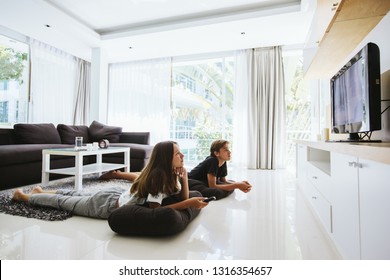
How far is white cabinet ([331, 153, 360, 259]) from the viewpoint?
923 mm

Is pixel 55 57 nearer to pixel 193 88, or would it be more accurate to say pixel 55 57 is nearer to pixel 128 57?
pixel 128 57

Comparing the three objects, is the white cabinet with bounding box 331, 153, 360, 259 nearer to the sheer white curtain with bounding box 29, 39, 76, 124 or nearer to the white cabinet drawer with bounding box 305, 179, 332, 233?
the white cabinet drawer with bounding box 305, 179, 332, 233

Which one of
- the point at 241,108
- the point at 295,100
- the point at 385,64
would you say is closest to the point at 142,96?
the point at 241,108

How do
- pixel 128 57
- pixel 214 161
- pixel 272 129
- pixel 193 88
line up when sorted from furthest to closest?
1. pixel 193 88
2. pixel 128 57
3. pixel 272 129
4. pixel 214 161

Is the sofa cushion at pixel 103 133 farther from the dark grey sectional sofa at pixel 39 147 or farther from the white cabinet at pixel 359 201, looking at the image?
the white cabinet at pixel 359 201

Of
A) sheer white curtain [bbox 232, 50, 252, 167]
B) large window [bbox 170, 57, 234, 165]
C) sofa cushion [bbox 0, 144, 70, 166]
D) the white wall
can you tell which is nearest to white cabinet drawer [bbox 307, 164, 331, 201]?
the white wall

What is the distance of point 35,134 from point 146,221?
2910 millimetres

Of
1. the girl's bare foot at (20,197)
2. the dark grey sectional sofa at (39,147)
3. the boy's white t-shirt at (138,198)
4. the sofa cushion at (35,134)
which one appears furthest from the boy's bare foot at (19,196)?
the sofa cushion at (35,134)

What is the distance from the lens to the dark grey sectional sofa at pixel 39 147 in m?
2.32

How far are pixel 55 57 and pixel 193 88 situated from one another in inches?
123

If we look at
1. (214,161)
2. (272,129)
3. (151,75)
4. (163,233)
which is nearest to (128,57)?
(151,75)

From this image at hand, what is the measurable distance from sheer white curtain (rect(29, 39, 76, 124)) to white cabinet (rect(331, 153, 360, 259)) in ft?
16.0

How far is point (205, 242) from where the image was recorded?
3.92 feet

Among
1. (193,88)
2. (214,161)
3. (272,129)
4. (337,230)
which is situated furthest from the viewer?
(193,88)
